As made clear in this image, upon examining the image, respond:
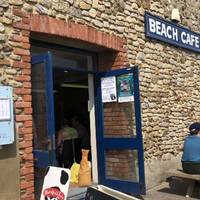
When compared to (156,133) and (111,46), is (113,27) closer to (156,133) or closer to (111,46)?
(111,46)

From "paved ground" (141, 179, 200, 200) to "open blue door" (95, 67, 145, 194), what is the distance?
1.95ft

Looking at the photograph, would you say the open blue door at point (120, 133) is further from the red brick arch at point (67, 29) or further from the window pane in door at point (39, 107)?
the window pane in door at point (39, 107)

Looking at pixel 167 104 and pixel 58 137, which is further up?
pixel 167 104

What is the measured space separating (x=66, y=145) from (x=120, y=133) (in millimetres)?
1602

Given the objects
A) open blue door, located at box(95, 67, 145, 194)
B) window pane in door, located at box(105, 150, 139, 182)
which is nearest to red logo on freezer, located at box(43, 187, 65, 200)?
open blue door, located at box(95, 67, 145, 194)

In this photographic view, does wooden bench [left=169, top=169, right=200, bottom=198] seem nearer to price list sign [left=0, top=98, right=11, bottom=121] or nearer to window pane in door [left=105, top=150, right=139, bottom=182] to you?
window pane in door [left=105, top=150, right=139, bottom=182]

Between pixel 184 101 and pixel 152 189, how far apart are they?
7.97 feet

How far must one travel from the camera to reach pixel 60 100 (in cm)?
1004

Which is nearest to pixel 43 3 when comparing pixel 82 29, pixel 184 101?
pixel 82 29

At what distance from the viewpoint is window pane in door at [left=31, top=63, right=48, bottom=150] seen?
614 centimetres

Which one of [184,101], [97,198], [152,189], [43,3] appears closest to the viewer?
[97,198]

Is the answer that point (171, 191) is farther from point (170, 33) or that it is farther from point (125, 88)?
point (170, 33)

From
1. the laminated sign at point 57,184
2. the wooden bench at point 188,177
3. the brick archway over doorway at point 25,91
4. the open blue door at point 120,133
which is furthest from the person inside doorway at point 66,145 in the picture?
the laminated sign at point 57,184

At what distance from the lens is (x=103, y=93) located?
789 centimetres
